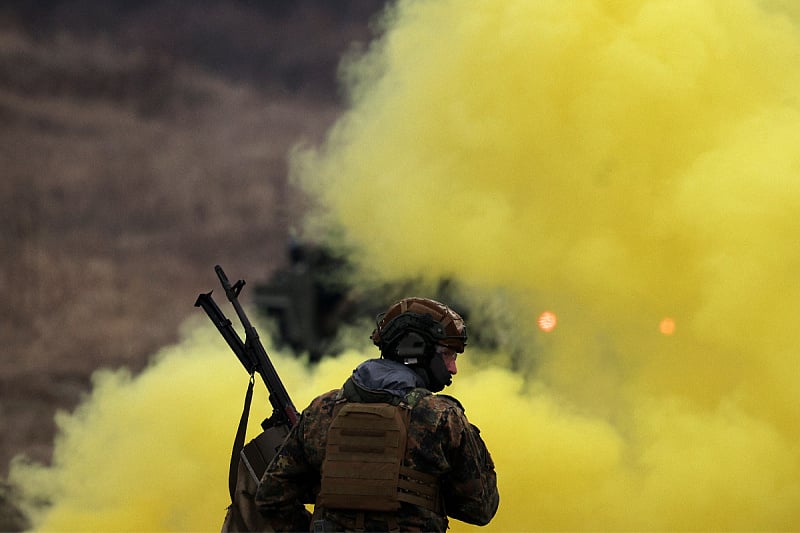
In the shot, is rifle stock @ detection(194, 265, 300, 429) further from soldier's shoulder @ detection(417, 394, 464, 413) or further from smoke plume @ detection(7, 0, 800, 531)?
smoke plume @ detection(7, 0, 800, 531)

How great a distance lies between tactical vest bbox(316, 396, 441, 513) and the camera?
5223 mm

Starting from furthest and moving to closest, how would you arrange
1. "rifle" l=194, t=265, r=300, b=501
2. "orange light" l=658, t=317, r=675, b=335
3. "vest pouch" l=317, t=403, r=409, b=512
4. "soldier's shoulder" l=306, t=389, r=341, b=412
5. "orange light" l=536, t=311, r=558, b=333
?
1. "orange light" l=536, t=311, r=558, b=333
2. "orange light" l=658, t=317, r=675, b=335
3. "rifle" l=194, t=265, r=300, b=501
4. "soldier's shoulder" l=306, t=389, r=341, b=412
5. "vest pouch" l=317, t=403, r=409, b=512

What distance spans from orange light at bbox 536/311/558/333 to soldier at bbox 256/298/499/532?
8766 mm

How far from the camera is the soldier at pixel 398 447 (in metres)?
5.23

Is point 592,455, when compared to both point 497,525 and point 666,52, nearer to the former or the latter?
point 497,525

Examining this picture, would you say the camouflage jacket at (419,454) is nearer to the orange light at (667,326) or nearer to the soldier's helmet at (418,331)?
the soldier's helmet at (418,331)

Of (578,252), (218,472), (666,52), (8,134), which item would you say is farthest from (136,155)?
(666,52)

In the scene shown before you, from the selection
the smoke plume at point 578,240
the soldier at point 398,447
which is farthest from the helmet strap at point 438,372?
the smoke plume at point 578,240

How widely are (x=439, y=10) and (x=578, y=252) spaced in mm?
2956

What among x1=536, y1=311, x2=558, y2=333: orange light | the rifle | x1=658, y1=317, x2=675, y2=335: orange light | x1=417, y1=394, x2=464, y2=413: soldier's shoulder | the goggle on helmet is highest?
x1=536, y1=311, x2=558, y2=333: orange light

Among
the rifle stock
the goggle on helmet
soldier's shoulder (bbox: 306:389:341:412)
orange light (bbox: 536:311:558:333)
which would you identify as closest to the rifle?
the rifle stock

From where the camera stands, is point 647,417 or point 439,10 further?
point 439,10

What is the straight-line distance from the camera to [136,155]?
45.6ft

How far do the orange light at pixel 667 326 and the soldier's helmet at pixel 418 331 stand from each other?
28.0ft
